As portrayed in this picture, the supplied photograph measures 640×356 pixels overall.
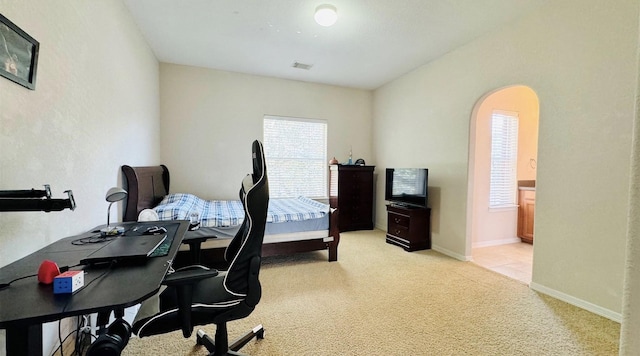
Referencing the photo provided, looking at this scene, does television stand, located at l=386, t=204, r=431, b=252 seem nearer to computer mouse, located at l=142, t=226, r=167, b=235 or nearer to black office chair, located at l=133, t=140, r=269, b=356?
black office chair, located at l=133, t=140, r=269, b=356

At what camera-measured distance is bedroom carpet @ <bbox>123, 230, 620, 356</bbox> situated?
1.84 meters

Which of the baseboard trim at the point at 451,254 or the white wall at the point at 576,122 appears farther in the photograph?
the baseboard trim at the point at 451,254

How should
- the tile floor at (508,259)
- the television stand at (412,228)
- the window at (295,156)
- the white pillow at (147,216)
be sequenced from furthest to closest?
1. the window at (295,156)
2. the television stand at (412,228)
3. the tile floor at (508,259)
4. the white pillow at (147,216)

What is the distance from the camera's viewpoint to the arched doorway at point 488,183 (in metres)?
3.80

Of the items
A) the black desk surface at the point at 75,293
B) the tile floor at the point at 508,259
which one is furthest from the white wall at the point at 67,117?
the tile floor at the point at 508,259

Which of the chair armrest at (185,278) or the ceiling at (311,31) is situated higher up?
the ceiling at (311,31)

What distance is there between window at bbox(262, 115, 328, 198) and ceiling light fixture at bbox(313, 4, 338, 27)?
239cm

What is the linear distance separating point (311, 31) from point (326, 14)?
1.83 feet

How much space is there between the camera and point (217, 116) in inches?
179

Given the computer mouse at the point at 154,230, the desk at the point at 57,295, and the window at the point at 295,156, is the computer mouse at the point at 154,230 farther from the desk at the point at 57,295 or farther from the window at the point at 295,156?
the window at the point at 295,156

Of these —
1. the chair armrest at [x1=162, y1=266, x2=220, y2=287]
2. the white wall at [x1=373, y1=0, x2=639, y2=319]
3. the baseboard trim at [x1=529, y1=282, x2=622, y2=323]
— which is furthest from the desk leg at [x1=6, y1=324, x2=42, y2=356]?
the white wall at [x1=373, y1=0, x2=639, y2=319]

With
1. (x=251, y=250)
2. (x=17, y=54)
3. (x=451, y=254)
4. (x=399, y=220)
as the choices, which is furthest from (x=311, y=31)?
(x=451, y=254)

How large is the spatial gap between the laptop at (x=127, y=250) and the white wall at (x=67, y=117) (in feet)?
1.06

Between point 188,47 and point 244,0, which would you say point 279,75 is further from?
point 244,0
